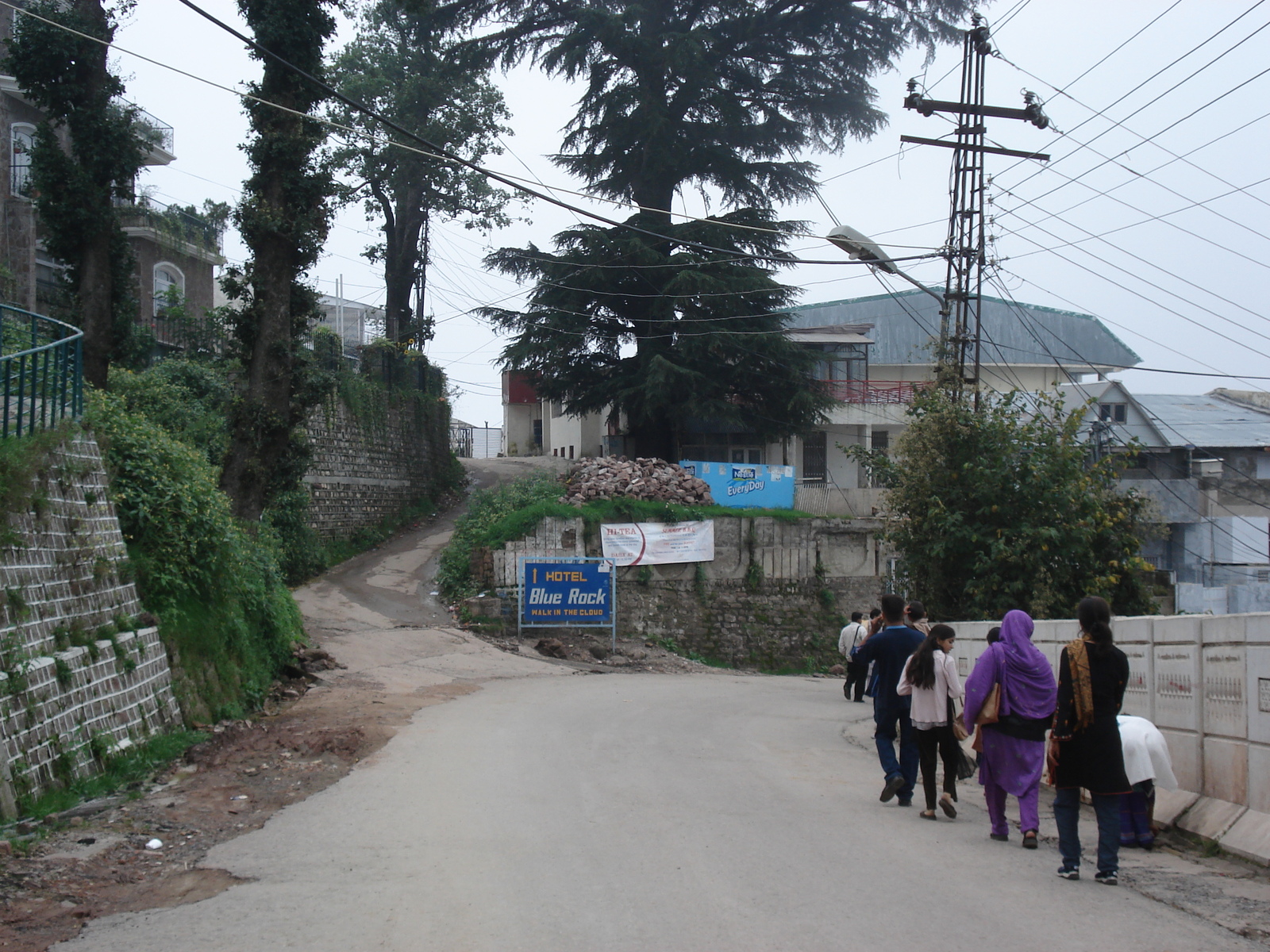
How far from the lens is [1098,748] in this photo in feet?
19.8

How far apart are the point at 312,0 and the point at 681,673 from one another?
15.9m

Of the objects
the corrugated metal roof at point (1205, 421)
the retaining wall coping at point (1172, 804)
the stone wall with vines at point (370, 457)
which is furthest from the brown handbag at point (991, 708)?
the corrugated metal roof at point (1205, 421)

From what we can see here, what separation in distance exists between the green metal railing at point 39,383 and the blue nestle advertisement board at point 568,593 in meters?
13.2

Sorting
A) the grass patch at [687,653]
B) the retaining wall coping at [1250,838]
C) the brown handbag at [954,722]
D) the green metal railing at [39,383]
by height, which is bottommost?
the grass patch at [687,653]

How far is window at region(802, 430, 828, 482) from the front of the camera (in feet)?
130

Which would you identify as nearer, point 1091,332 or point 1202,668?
point 1202,668

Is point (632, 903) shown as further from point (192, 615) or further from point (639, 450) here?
point (639, 450)

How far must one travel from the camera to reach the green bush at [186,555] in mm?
10938

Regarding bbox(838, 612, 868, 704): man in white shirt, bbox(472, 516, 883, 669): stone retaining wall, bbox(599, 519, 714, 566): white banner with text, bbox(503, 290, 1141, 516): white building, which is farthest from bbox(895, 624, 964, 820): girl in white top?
Answer: bbox(503, 290, 1141, 516): white building

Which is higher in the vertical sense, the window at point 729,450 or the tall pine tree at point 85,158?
the tall pine tree at point 85,158

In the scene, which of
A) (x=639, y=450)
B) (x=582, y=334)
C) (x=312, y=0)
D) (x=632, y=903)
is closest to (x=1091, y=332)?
(x=639, y=450)

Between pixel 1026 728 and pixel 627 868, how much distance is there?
3.18 meters

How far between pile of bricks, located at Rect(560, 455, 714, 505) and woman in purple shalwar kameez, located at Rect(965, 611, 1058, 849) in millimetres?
20292

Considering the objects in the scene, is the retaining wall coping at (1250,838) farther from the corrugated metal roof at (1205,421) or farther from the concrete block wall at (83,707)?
the corrugated metal roof at (1205,421)
